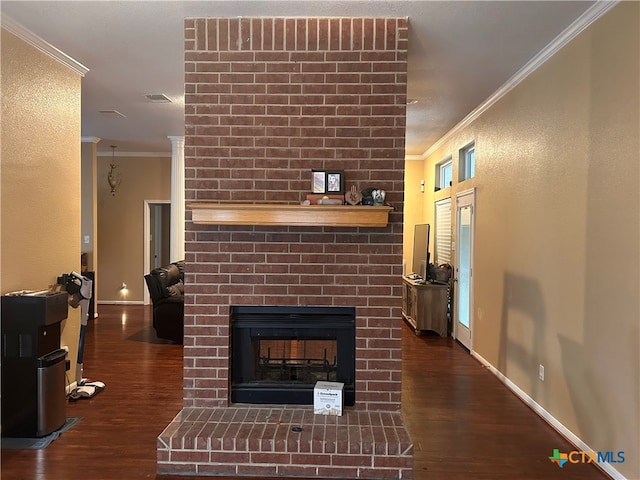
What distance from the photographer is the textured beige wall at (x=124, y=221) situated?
8094 millimetres

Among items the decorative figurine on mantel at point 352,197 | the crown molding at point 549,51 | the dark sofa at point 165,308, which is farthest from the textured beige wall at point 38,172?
the crown molding at point 549,51

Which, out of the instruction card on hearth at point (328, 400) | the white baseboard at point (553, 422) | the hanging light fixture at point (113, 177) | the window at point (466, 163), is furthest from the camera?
the hanging light fixture at point (113, 177)

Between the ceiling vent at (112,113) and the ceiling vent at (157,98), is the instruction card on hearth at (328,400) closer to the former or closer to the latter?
the ceiling vent at (157,98)

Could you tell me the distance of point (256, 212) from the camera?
272 centimetres

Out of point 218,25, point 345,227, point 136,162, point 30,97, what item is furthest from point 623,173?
point 136,162

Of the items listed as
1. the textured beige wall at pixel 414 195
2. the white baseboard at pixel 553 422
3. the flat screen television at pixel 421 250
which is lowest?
the white baseboard at pixel 553 422

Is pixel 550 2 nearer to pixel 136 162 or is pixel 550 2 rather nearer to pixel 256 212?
pixel 256 212

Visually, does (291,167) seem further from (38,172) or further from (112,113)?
(112,113)

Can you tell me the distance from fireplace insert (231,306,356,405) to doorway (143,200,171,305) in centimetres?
566

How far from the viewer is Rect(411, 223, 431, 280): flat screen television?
6.46 m

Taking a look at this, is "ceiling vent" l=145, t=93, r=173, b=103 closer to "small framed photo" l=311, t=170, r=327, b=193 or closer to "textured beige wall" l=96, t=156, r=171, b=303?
"small framed photo" l=311, t=170, r=327, b=193

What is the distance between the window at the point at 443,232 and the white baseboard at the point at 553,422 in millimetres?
2342

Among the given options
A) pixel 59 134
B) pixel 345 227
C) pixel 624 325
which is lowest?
pixel 624 325

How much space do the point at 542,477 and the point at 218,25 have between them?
11.0 feet
